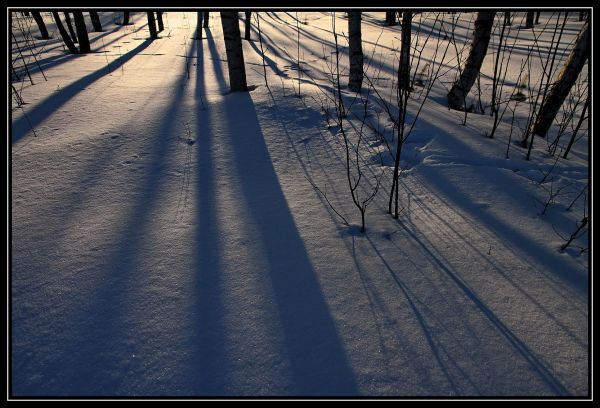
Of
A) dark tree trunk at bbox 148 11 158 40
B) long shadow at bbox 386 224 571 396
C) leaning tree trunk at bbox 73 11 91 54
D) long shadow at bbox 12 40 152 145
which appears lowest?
long shadow at bbox 386 224 571 396

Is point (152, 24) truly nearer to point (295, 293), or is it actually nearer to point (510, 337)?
point (295, 293)

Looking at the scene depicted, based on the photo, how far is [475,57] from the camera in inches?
159

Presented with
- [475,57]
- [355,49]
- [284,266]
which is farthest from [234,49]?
[284,266]

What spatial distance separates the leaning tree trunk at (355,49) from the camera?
462cm

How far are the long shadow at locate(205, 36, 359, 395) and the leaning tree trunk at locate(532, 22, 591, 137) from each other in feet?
8.40

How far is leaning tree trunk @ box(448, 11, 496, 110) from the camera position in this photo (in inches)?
152

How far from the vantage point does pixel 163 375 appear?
1.27 meters

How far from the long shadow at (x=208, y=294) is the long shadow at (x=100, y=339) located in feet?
0.61

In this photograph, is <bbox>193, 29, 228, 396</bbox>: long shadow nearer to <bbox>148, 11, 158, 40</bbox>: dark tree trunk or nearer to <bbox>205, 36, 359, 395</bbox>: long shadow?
<bbox>205, 36, 359, 395</bbox>: long shadow

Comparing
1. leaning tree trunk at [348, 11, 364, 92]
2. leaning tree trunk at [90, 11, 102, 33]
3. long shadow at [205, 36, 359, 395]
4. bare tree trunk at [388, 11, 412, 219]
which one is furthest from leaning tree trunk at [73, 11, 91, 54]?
bare tree trunk at [388, 11, 412, 219]

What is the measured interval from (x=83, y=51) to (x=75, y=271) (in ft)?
31.8

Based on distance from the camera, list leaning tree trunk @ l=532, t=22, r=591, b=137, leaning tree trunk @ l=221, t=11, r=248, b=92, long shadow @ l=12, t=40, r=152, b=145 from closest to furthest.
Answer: leaning tree trunk @ l=532, t=22, r=591, b=137, long shadow @ l=12, t=40, r=152, b=145, leaning tree trunk @ l=221, t=11, r=248, b=92
